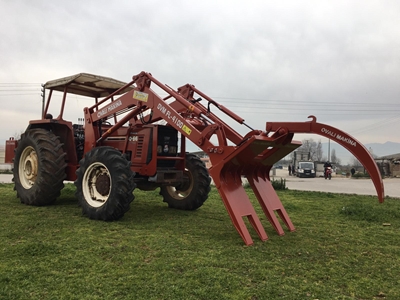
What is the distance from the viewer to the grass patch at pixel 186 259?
3.04 m

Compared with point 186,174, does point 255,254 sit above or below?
below

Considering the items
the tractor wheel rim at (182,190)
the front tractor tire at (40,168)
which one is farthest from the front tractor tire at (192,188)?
the front tractor tire at (40,168)

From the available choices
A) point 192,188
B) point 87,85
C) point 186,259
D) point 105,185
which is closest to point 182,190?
point 192,188

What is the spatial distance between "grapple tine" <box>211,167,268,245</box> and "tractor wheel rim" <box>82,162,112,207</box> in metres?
2.14

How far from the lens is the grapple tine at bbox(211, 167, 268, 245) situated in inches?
183

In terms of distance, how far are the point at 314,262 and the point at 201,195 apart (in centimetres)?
351

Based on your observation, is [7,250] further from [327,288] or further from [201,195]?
[201,195]

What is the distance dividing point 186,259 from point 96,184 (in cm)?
299

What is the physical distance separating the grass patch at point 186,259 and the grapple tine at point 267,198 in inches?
8.2

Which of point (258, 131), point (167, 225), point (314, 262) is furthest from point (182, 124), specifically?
point (314, 262)

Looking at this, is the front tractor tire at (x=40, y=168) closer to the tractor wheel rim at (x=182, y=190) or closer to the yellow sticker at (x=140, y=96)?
the yellow sticker at (x=140, y=96)

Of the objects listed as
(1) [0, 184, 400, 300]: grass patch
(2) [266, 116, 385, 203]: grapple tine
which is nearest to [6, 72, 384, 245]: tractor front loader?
Result: (2) [266, 116, 385, 203]: grapple tine

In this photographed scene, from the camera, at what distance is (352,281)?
3393 millimetres

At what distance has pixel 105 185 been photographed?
6070 mm
